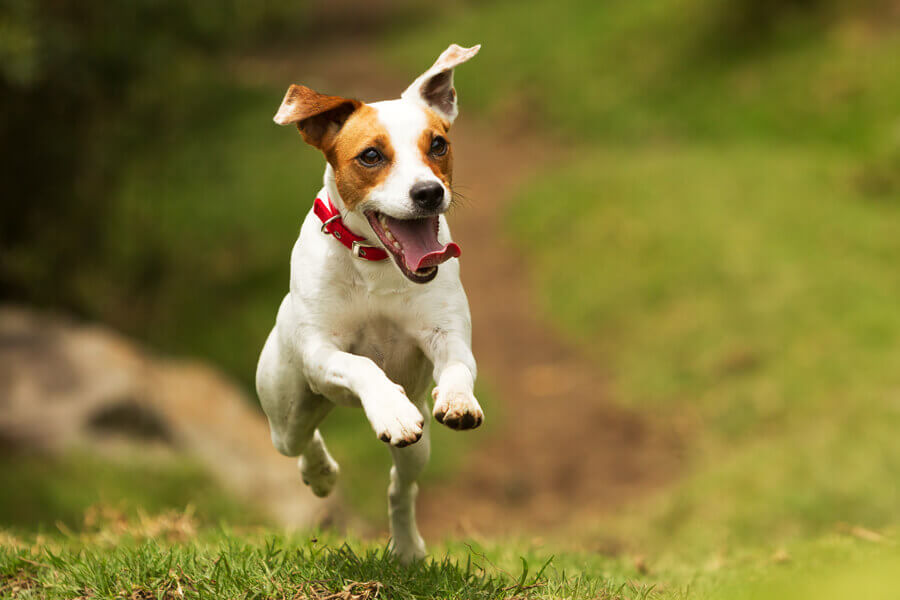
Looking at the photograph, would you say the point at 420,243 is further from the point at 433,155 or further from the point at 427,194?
the point at 433,155

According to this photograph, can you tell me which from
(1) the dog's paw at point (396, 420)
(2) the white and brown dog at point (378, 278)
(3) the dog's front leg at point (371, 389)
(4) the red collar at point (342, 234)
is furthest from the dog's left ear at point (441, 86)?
(1) the dog's paw at point (396, 420)

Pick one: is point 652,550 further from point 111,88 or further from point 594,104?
point 594,104

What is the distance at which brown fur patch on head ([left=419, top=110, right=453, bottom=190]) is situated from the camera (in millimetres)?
3982

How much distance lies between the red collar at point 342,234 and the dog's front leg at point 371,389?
0.40 meters

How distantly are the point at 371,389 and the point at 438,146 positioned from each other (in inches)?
39.5

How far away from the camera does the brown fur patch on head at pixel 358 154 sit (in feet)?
13.0

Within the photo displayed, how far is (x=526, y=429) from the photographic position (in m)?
13.2

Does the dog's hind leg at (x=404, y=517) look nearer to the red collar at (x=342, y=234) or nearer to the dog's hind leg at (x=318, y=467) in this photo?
the dog's hind leg at (x=318, y=467)

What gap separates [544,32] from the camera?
25750 mm

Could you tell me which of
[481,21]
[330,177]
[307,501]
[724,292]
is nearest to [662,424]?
[724,292]

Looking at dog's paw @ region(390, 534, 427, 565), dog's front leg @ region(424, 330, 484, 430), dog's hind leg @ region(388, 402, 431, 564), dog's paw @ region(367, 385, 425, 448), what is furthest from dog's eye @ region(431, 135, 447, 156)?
dog's paw @ region(390, 534, 427, 565)

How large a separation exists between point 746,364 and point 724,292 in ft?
4.99

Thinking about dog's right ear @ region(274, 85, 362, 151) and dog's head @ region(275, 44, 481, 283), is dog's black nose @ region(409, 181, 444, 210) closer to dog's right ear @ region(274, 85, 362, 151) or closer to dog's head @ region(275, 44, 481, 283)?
dog's head @ region(275, 44, 481, 283)

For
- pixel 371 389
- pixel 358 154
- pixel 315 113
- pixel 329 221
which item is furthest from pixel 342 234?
pixel 371 389
